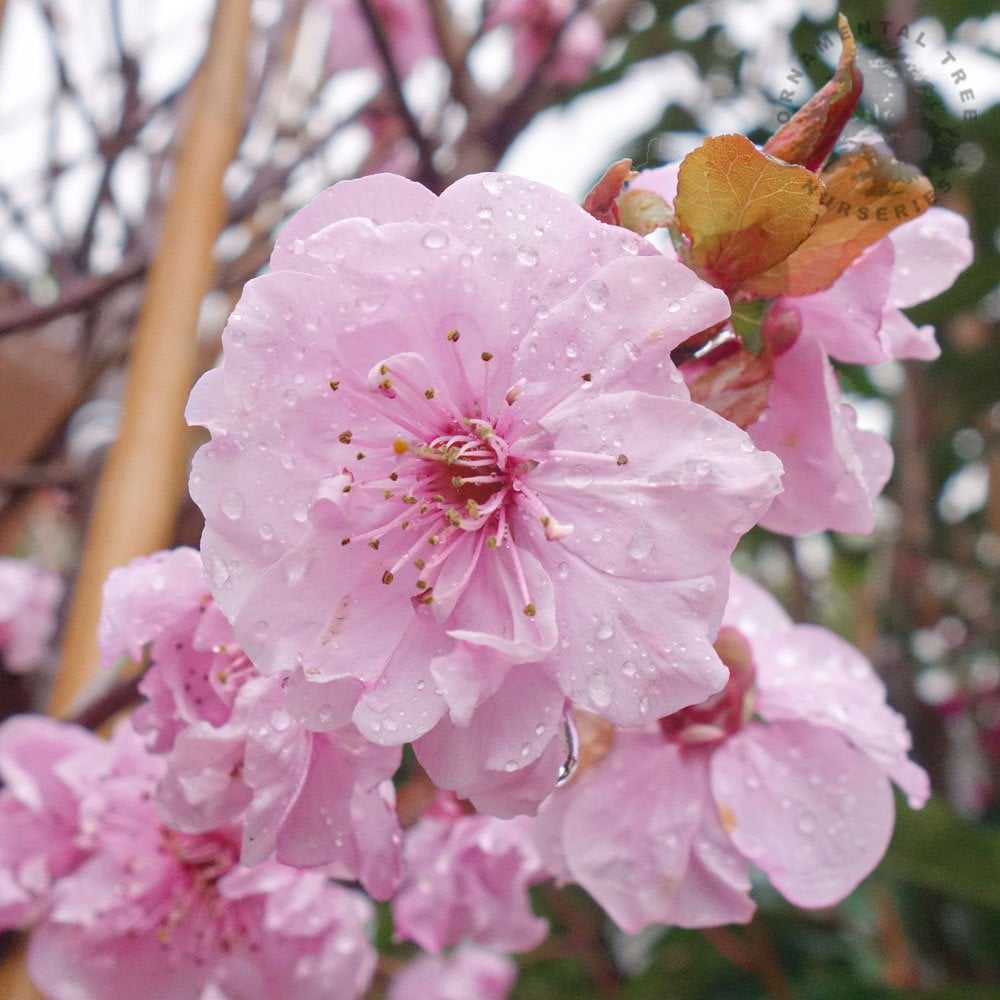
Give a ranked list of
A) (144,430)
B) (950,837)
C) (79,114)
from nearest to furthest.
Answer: (144,430), (950,837), (79,114)

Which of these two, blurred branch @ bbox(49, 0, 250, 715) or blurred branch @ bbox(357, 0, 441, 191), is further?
blurred branch @ bbox(357, 0, 441, 191)

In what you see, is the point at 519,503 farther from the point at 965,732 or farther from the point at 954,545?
the point at 965,732

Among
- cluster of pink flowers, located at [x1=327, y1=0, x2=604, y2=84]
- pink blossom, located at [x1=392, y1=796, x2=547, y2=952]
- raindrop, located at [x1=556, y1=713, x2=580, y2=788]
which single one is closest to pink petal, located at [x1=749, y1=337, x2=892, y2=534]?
raindrop, located at [x1=556, y1=713, x2=580, y2=788]

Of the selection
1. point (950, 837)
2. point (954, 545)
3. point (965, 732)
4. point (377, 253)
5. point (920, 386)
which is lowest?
point (965, 732)

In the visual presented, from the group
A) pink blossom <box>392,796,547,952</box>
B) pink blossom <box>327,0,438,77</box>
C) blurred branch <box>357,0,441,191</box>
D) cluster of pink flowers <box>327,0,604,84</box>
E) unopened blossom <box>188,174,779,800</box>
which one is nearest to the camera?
unopened blossom <box>188,174,779,800</box>

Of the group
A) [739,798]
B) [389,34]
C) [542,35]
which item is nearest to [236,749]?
[739,798]

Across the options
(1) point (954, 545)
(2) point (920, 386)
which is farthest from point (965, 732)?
(2) point (920, 386)

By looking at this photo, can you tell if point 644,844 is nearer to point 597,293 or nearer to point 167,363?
point 597,293

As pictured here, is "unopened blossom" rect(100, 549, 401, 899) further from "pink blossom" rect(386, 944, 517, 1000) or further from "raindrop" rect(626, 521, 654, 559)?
"pink blossom" rect(386, 944, 517, 1000)
